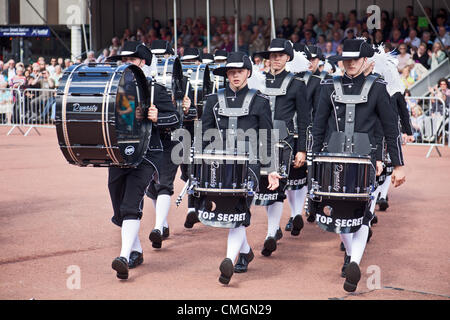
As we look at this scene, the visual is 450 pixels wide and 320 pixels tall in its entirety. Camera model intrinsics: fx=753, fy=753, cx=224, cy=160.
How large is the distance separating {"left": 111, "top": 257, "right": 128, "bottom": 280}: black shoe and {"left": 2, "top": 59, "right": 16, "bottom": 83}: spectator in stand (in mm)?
17068

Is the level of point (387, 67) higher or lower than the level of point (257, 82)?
higher

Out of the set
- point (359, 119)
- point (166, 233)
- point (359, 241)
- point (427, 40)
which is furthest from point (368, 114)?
point (427, 40)

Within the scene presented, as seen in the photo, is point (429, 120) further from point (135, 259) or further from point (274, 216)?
point (135, 259)

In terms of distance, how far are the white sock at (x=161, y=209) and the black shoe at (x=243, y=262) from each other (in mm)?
1301

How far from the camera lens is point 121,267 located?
6008 mm

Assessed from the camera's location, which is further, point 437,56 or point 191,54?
point 437,56

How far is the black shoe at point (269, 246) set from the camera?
23.1ft

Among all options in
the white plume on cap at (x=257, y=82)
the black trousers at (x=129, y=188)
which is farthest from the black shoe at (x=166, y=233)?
the white plume on cap at (x=257, y=82)

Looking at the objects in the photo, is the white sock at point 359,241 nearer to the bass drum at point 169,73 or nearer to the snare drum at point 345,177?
the snare drum at point 345,177

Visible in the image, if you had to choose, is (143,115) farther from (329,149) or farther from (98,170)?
(98,170)

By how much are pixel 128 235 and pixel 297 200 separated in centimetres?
268

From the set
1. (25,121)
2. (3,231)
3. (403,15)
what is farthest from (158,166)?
(403,15)

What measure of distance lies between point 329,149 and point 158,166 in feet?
4.91

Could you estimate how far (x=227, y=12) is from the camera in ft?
84.1
